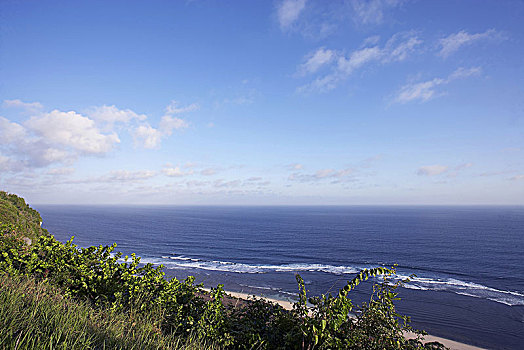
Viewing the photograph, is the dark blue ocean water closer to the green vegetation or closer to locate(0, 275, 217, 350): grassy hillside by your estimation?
the green vegetation

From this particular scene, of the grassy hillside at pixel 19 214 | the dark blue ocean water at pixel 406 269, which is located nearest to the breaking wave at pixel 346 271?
the dark blue ocean water at pixel 406 269

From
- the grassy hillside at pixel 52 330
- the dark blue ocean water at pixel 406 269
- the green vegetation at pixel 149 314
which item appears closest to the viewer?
the grassy hillside at pixel 52 330

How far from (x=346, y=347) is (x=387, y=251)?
186 feet

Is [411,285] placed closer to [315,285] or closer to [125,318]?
[315,285]

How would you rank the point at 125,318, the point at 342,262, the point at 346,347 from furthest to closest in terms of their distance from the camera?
1. the point at 342,262
2. the point at 125,318
3. the point at 346,347

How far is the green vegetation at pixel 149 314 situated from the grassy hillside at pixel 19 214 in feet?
46.6

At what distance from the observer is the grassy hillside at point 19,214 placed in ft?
59.7

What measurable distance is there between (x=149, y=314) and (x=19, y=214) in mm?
22558

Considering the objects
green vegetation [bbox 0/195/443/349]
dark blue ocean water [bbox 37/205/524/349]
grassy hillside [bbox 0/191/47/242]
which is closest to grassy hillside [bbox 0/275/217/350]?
green vegetation [bbox 0/195/443/349]

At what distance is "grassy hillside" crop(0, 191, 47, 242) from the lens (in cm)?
1819

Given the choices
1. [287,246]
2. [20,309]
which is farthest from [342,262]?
[20,309]

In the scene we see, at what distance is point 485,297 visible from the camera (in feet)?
100

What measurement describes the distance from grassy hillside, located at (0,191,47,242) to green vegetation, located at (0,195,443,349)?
14.2 metres

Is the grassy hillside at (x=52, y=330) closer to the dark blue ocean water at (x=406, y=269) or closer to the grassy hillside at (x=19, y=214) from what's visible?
the grassy hillside at (x=19, y=214)
